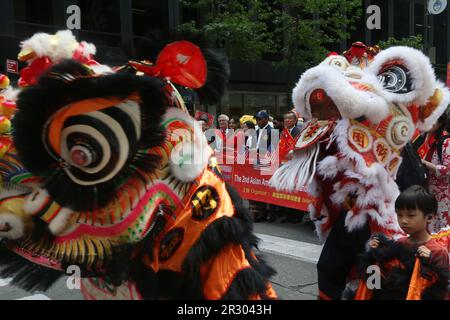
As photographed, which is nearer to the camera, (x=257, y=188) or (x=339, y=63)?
(x=339, y=63)

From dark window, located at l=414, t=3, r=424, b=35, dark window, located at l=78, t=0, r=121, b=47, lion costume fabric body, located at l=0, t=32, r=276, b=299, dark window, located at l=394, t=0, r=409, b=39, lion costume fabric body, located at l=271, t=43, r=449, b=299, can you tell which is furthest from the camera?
dark window, located at l=414, t=3, r=424, b=35

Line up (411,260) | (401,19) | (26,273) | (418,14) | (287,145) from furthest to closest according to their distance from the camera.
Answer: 1. (418,14)
2. (401,19)
3. (287,145)
4. (411,260)
5. (26,273)

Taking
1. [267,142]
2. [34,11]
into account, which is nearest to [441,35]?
[34,11]

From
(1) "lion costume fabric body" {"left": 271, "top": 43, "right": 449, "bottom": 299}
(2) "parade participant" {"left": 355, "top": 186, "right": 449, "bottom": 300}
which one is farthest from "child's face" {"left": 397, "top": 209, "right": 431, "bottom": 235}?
(1) "lion costume fabric body" {"left": 271, "top": 43, "right": 449, "bottom": 299}

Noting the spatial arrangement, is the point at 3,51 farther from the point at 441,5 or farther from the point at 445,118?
the point at 445,118

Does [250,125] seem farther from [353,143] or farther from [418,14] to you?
[418,14]

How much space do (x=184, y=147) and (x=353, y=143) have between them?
1086mm

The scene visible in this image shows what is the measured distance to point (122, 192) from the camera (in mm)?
1814

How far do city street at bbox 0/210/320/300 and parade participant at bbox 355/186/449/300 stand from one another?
1.02 m

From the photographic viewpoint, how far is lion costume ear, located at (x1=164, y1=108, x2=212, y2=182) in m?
1.96

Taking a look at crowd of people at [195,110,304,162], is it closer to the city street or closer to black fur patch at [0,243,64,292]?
the city street

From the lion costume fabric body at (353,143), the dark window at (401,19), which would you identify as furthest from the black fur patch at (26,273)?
the dark window at (401,19)
